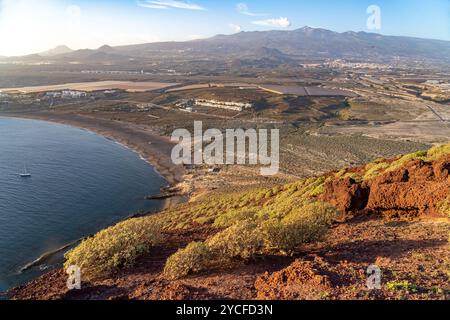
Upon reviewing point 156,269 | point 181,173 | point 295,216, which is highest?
point 295,216

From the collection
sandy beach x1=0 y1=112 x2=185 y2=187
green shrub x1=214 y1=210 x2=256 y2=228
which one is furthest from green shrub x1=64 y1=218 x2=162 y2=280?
sandy beach x1=0 y1=112 x2=185 y2=187

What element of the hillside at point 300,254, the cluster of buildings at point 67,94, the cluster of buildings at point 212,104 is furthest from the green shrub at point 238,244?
the cluster of buildings at point 67,94

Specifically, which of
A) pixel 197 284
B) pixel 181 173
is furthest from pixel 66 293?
pixel 181 173

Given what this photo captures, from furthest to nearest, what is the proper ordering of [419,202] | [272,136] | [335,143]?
[272,136] → [335,143] → [419,202]

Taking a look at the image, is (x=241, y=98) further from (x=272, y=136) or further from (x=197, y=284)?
(x=197, y=284)
